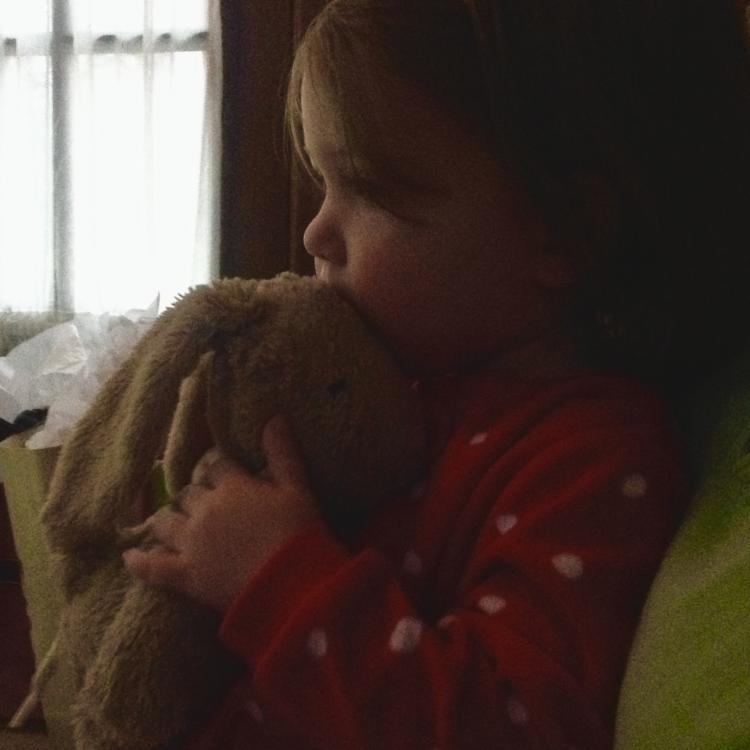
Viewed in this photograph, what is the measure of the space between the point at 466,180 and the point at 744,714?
350mm

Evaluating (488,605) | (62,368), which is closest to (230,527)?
(488,605)

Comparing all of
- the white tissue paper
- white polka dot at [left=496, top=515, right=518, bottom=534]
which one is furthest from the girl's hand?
the white tissue paper

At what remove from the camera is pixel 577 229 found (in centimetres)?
58

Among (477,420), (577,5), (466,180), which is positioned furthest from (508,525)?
(577,5)

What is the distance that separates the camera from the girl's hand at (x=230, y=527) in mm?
533

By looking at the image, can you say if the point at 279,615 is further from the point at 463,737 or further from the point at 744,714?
the point at 744,714

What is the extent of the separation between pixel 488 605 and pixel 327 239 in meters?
0.27

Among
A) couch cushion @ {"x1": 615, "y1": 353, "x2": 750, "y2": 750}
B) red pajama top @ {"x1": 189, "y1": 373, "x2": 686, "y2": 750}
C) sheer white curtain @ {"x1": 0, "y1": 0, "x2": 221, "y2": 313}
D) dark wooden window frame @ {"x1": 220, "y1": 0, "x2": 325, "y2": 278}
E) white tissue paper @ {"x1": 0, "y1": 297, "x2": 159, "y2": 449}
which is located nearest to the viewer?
couch cushion @ {"x1": 615, "y1": 353, "x2": 750, "y2": 750}

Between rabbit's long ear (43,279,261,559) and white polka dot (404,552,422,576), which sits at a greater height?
rabbit's long ear (43,279,261,559)

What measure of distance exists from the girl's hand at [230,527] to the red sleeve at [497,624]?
0.08 feet

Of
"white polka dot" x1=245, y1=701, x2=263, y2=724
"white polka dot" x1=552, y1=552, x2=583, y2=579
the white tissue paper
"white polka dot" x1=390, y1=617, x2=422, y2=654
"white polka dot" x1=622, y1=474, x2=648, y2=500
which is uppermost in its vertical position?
"white polka dot" x1=622, y1=474, x2=648, y2=500

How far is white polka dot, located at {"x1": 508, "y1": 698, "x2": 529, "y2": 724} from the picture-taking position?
0.45 m

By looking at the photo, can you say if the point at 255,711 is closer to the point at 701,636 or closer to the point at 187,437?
the point at 187,437

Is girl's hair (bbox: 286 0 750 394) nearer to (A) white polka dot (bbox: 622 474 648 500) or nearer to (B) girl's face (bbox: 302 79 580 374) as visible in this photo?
(B) girl's face (bbox: 302 79 580 374)
